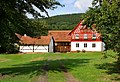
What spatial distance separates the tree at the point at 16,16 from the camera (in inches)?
1027

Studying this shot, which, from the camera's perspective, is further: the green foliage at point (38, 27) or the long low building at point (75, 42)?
the long low building at point (75, 42)

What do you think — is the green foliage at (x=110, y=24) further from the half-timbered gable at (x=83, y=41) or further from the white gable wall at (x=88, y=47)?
the half-timbered gable at (x=83, y=41)

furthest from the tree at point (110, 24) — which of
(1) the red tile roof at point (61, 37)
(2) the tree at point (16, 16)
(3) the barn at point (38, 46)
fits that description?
(1) the red tile roof at point (61, 37)

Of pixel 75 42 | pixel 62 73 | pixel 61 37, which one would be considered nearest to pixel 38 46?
pixel 75 42

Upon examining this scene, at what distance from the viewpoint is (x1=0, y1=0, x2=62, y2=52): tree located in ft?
85.6

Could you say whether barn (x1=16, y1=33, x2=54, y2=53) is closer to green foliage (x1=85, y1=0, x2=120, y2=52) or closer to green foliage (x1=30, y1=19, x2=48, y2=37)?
green foliage (x1=30, y1=19, x2=48, y2=37)

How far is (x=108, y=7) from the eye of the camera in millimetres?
22219

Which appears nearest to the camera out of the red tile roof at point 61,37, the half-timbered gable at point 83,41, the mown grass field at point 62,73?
the mown grass field at point 62,73

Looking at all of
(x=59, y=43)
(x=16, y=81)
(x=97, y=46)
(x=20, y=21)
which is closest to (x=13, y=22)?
(x=20, y=21)

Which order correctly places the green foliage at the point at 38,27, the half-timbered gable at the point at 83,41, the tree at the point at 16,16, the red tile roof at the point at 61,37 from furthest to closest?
the red tile roof at the point at 61,37, the half-timbered gable at the point at 83,41, the green foliage at the point at 38,27, the tree at the point at 16,16

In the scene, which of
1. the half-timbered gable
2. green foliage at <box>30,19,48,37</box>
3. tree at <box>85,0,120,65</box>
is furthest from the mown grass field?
the half-timbered gable

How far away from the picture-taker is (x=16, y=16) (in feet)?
87.9

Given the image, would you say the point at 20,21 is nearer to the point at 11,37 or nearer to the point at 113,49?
the point at 11,37

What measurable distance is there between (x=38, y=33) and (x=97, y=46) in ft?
239
